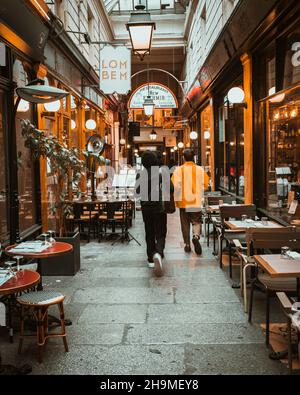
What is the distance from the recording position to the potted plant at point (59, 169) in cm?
742

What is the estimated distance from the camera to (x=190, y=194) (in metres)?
9.69

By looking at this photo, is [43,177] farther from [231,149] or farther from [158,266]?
[231,149]

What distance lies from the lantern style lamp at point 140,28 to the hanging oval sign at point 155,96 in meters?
11.1

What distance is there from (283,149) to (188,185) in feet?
7.54

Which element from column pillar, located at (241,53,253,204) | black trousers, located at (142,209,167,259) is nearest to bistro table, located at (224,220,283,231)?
black trousers, located at (142,209,167,259)

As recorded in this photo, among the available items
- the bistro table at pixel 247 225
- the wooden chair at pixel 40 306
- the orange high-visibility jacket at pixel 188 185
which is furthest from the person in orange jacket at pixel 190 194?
the wooden chair at pixel 40 306

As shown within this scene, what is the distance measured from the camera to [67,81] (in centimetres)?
1277

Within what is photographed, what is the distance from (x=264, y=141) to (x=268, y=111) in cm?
64

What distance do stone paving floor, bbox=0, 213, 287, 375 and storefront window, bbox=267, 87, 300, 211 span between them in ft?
5.65

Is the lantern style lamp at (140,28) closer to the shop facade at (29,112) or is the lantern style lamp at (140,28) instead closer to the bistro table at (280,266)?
the shop facade at (29,112)

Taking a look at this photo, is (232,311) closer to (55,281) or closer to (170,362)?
(170,362)

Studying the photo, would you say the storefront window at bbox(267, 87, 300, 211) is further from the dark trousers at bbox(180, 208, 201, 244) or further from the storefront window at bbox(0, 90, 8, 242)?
the storefront window at bbox(0, 90, 8, 242)

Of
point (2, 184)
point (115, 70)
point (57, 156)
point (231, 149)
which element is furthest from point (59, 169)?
point (115, 70)

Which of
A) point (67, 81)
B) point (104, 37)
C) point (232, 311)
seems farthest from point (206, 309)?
point (104, 37)
